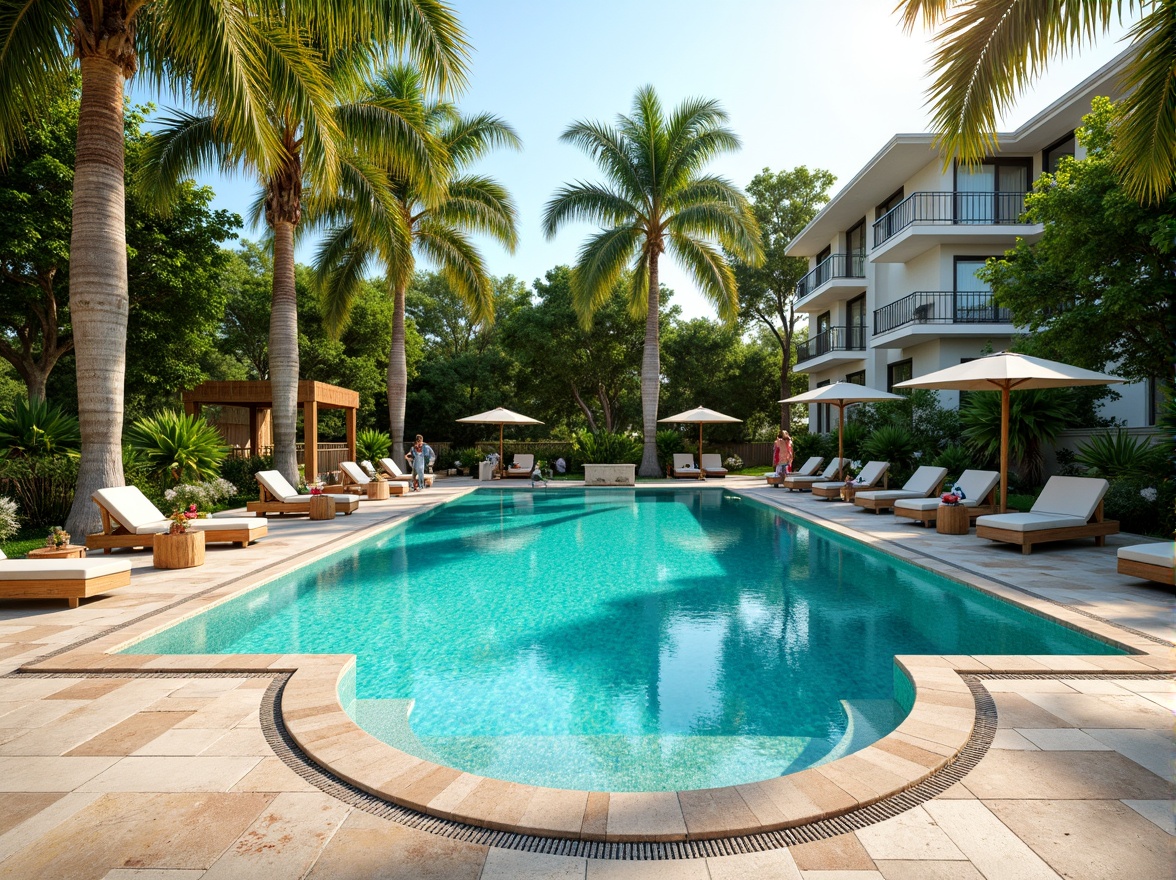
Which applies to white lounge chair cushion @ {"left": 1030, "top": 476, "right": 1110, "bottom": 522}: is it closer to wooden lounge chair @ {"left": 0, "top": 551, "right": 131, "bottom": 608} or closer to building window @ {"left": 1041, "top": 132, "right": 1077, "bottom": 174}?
wooden lounge chair @ {"left": 0, "top": 551, "right": 131, "bottom": 608}

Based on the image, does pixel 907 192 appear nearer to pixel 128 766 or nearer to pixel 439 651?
pixel 439 651

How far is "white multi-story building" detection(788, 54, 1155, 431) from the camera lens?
18266mm

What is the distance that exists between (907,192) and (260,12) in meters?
21.0

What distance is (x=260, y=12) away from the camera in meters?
8.20

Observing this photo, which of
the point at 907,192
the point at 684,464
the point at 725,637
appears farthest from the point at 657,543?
the point at 907,192

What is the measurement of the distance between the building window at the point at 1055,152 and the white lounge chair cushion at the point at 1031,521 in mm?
14040

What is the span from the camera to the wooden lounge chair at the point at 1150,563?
20.5 feet

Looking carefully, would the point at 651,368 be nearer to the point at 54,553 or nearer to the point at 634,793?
the point at 54,553

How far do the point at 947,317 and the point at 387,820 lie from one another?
22.0m

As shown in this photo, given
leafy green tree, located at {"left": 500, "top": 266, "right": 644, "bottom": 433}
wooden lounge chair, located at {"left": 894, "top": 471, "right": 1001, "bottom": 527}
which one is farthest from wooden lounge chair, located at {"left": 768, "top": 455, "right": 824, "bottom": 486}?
leafy green tree, located at {"left": 500, "top": 266, "right": 644, "bottom": 433}

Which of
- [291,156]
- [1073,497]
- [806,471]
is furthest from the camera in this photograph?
[806,471]

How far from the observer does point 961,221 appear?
65.6 ft

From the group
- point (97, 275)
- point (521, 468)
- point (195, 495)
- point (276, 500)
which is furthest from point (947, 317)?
point (97, 275)

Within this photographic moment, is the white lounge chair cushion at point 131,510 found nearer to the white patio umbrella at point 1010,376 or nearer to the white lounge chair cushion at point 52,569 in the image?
the white lounge chair cushion at point 52,569
